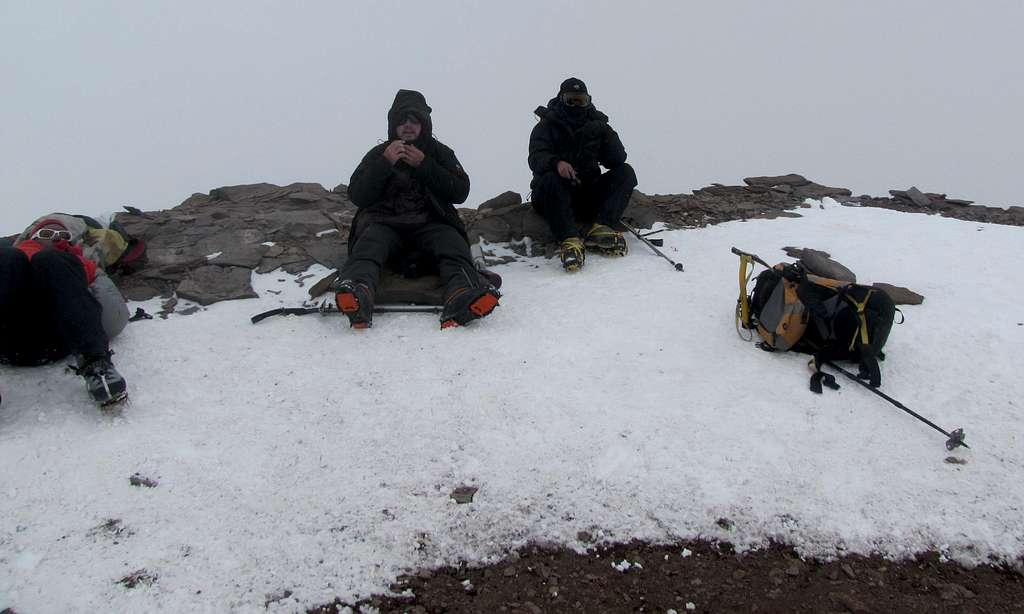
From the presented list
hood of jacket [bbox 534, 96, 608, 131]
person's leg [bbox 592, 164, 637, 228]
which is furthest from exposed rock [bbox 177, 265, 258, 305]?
person's leg [bbox 592, 164, 637, 228]

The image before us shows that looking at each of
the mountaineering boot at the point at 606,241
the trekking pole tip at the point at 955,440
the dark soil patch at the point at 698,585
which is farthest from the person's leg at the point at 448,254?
the trekking pole tip at the point at 955,440

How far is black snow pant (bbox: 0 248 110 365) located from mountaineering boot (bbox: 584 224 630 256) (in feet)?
15.4

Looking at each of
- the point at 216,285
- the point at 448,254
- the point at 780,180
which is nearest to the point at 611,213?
the point at 448,254

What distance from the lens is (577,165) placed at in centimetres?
740

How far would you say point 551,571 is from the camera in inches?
134

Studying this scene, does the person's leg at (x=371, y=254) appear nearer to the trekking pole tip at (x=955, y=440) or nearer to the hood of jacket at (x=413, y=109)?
the hood of jacket at (x=413, y=109)

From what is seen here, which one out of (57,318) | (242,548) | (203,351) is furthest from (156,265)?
(242,548)

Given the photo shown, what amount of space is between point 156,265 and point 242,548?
14.4 ft

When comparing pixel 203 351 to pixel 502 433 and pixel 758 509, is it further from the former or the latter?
pixel 758 509

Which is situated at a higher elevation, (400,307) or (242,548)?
(400,307)

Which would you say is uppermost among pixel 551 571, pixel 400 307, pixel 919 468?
pixel 400 307

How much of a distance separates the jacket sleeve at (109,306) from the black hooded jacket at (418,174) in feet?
6.32

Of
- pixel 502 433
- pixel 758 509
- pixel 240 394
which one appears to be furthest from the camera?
pixel 240 394

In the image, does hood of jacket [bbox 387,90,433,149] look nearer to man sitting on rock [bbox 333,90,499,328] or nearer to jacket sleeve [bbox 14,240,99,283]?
man sitting on rock [bbox 333,90,499,328]
